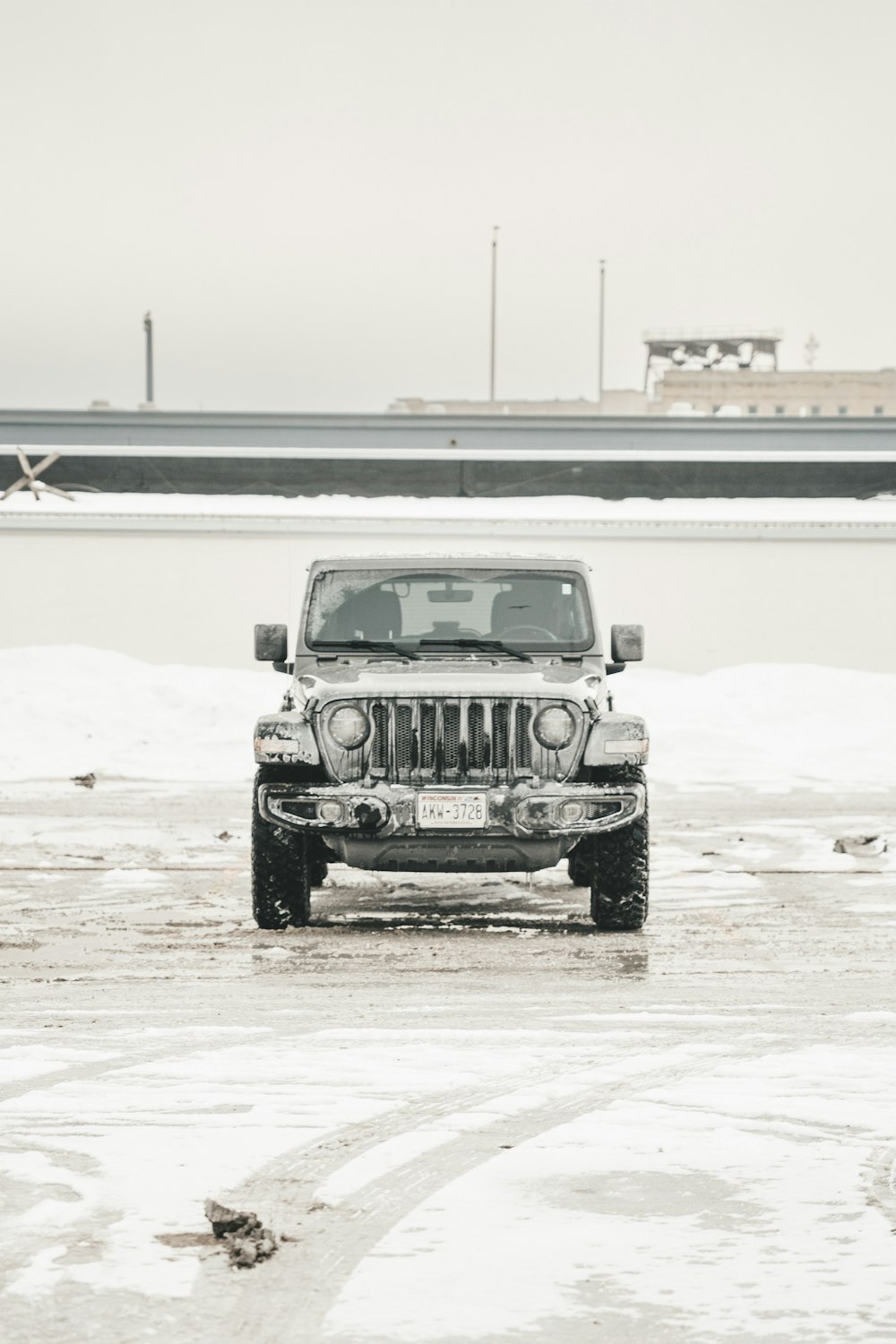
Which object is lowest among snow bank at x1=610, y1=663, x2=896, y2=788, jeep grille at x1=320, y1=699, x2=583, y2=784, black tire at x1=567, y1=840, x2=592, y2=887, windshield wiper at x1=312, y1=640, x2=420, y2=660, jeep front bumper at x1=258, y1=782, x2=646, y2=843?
snow bank at x1=610, y1=663, x2=896, y2=788

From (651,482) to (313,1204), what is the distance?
26.5m

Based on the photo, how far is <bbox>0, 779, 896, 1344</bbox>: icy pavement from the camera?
3.83 m

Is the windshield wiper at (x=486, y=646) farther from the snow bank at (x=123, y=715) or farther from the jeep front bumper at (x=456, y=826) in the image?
the snow bank at (x=123, y=715)

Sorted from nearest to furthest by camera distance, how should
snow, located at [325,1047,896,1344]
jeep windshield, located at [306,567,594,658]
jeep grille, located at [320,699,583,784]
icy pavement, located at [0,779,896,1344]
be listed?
snow, located at [325,1047,896,1344], icy pavement, located at [0,779,896,1344], jeep grille, located at [320,699,583,784], jeep windshield, located at [306,567,594,658]

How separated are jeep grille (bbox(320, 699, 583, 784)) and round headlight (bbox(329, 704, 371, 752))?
31 mm

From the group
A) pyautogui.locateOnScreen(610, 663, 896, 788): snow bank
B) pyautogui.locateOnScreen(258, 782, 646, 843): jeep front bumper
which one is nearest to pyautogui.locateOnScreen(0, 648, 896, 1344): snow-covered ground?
pyautogui.locateOnScreen(258, 782, 646, 843): jeep front bumper

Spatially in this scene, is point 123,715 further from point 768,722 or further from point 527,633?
point 527,633

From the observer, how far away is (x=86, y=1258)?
160 inches

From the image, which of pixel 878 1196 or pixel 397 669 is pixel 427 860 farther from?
pixel 878 1196

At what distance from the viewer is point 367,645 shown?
9.69 metres

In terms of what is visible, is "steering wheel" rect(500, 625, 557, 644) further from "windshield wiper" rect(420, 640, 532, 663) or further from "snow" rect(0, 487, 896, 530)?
"snow" rect(0, 487, 896, 530)

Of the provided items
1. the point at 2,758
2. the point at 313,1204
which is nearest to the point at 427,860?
the point at 313,1204

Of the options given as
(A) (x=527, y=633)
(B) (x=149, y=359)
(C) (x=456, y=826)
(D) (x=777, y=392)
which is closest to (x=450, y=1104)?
(C) (x=456, y=826)

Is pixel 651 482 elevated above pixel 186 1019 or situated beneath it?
elevated above
